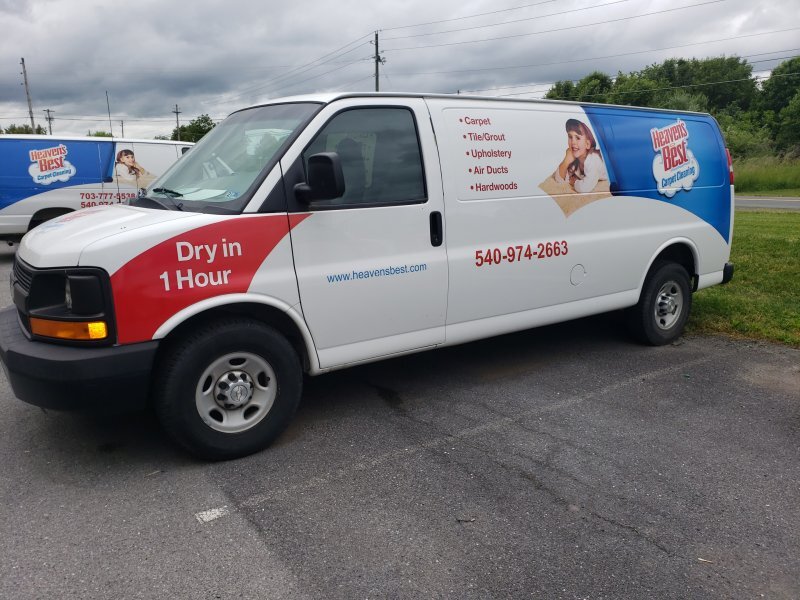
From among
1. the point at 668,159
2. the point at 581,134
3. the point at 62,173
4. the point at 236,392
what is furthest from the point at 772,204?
the point at 236,392

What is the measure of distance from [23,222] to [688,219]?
35.2ft

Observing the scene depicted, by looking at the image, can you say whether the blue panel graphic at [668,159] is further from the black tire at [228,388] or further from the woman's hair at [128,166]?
the woman's hair at [128,166]

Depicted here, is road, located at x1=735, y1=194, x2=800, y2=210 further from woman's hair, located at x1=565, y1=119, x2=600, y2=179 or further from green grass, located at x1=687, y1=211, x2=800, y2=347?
woman's hair, located at x1=565, y1=119, x2=600, y2=179

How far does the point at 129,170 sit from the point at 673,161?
9.95 m

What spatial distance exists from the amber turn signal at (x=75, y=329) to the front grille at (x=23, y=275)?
27 centimetres

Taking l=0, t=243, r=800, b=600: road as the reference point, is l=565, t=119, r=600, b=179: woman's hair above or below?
above

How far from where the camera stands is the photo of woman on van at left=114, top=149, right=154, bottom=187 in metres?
12.2

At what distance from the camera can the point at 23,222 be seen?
11.5 meters

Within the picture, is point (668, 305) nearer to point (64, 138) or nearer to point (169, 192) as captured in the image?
point (169, 192)

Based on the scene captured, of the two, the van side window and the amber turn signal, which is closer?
the amber turn signal

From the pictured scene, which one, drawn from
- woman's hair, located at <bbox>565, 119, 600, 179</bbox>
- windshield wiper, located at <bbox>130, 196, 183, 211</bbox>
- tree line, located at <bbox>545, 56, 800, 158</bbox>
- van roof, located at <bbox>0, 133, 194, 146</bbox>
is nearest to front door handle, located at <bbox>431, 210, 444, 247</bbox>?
woman's hair, located at <bbox>565, 119, 600, 179</bbox>

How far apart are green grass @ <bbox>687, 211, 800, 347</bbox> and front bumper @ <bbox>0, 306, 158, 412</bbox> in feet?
17.8

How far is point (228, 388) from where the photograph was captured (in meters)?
3.73

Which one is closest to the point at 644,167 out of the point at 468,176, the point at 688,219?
the point at 688,219
